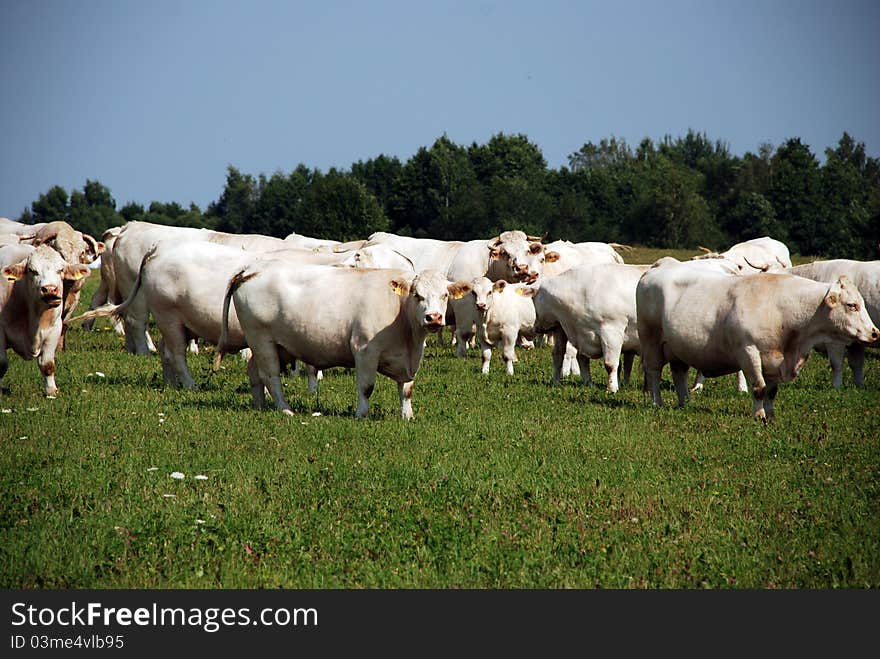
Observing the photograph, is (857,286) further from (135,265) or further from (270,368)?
(135,265)

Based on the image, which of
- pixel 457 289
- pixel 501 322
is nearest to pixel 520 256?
pixel 501 322

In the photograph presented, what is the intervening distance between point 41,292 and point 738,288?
9.18 meters

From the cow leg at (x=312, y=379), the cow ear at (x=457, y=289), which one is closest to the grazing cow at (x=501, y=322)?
the cow leg at (x=312, y=379)

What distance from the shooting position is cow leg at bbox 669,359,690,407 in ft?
50.4

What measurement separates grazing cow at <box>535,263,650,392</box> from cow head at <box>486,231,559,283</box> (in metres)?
3.79

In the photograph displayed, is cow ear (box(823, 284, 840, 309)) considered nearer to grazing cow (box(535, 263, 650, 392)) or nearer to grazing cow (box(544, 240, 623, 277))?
grazing cow (box(535, 263, 650, 392))

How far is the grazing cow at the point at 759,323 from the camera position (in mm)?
13602

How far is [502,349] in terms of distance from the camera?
2089 cm

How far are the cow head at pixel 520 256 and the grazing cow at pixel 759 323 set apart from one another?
7.21 meters

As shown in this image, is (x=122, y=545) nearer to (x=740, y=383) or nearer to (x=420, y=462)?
(x=420, y=462)

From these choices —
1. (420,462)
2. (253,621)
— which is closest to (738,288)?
(420,462)

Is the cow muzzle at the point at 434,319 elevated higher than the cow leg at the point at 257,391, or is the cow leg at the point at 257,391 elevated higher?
the cow muzzle at the point at 434,319

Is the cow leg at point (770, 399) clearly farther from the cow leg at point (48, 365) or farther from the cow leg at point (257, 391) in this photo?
the cow leg at point (48, 365)

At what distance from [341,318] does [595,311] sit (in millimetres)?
5394
